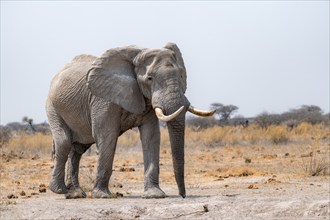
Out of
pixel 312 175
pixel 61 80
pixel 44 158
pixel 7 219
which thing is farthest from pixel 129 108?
pixel 44 158

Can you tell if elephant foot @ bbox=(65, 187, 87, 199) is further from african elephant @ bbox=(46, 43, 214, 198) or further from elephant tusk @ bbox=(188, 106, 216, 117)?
elephant tusk @ bbox=(188, 106, 216, 117)

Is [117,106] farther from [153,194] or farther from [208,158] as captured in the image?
Answer: [208,158]

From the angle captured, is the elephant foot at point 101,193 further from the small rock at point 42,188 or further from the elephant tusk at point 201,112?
the small rock at point 42,188

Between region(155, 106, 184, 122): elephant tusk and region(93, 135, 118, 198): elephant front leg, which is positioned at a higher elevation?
region(155, 106, 184, 122): elephant tusk

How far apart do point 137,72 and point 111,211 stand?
8.68 feet

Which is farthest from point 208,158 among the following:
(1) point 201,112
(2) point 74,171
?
(1) point 201,112

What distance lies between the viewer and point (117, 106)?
12570 millimetres

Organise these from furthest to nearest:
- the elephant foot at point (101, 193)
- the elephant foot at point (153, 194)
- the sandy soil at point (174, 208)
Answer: the elephant foot at point (101, 193)
the elephant foot at point (153, 194)
the sandy soil at point (174, 208)

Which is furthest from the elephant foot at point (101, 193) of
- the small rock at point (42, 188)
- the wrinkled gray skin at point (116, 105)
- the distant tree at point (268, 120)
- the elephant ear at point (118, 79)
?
the distant tree at point (268, 120)

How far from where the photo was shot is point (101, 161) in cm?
1259

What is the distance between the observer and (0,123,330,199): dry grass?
18172mm

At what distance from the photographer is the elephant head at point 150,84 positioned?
11695mm

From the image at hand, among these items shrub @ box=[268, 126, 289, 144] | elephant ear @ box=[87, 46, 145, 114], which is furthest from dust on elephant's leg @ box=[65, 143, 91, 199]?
shrub @ box=[268, 126, 289, 144]

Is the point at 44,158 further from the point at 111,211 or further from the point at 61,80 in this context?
the point at 111,211
